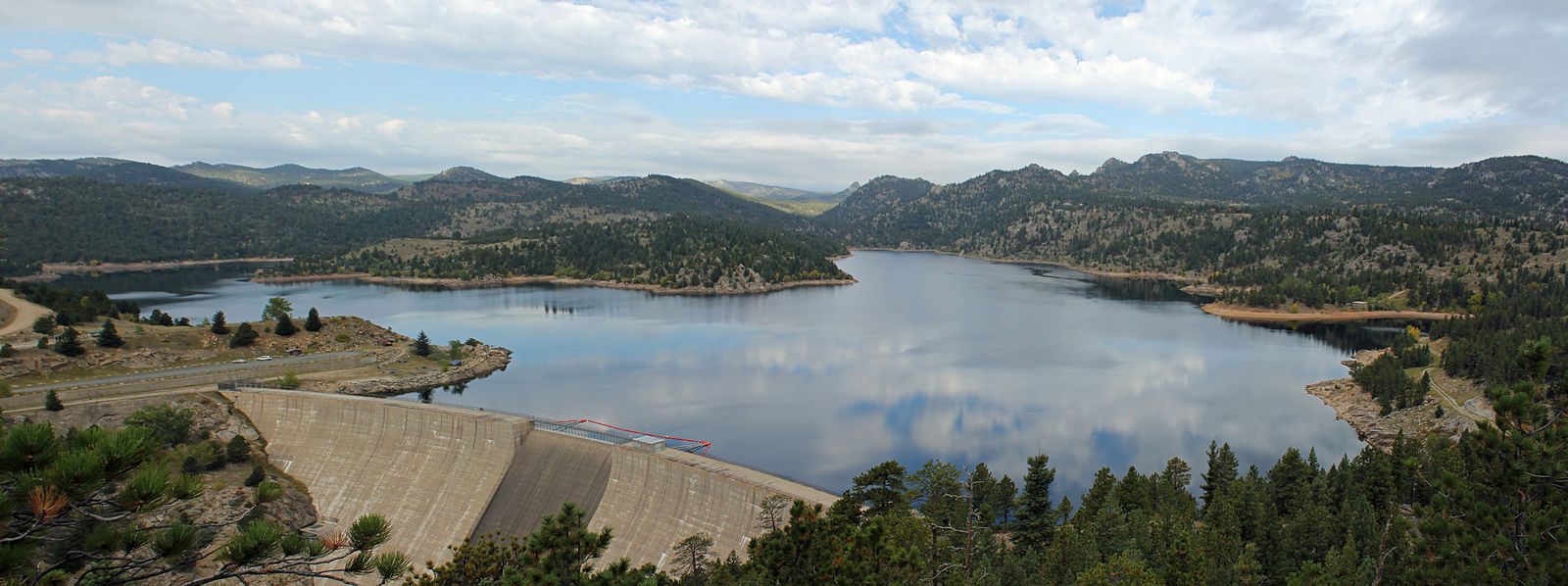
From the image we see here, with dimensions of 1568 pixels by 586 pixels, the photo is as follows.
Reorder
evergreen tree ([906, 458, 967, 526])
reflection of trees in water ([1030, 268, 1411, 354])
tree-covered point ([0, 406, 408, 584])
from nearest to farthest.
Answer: tree-covered point ([0, 406, 408, 584])
evergreen tree ([906, 458, 967, 526])
reflection of trees in water ([1030, 268, 1411, 354])

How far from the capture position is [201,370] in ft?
194

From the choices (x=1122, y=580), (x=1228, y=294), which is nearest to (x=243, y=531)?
(x=1122, y=580)

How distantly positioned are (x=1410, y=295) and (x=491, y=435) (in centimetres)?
14648

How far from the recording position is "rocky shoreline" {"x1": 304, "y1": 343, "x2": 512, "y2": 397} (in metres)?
63.0

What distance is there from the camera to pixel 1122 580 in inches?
885

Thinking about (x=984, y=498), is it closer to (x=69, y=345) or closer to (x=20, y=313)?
(x=69, y=345)

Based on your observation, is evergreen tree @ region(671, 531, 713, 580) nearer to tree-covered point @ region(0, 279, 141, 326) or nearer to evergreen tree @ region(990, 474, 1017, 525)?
evergreen tree @ region(990, 474, 1017, 525)

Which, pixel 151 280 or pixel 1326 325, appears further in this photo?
pixel 151 280

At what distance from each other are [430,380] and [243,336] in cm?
1693

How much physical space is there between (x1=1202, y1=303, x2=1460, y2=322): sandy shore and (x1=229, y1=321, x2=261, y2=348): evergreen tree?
130958 millimetres

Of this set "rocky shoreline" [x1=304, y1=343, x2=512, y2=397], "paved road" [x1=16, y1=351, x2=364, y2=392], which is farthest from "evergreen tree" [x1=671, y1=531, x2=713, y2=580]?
"paved road" [x1=16, y1=351, x2=364, y2=392]

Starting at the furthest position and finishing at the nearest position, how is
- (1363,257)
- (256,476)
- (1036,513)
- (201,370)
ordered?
(1363,257)
(201,370)
(256,476)
(1036,513)

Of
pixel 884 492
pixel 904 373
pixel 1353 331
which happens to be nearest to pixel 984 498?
pixel 884 492

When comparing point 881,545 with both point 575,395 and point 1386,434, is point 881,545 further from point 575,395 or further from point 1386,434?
point 1386,434
